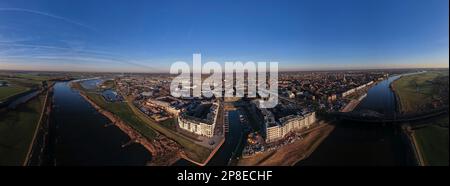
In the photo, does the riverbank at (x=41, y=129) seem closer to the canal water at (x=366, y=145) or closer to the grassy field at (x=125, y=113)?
the grassy field at (x=125, y=113)

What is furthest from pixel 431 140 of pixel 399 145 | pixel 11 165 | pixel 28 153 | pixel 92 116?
pixel 92 116

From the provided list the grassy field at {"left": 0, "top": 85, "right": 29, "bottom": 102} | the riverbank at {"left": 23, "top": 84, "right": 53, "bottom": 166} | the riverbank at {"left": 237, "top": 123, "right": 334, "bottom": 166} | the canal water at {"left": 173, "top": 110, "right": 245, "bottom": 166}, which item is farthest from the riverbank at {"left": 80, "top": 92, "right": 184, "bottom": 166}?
the grassy field at {"left": 0, "top": 85, "right": 29, "bottom": 102}

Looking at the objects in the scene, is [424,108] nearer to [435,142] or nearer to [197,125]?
[435,142]

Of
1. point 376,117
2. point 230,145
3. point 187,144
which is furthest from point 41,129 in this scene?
point 376,117

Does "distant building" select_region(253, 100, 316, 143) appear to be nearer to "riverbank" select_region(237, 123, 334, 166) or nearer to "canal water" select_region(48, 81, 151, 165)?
"riverbank" select_region(237, 123, 334, 166)

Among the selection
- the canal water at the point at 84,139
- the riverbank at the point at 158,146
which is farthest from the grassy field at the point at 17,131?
the riverbank at the point at 158,146

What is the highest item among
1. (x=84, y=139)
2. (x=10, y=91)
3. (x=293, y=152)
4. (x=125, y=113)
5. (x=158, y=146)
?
(x=10, y=91)

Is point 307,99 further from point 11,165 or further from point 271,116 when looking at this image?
point 11,165
